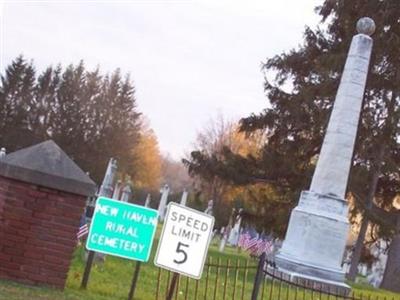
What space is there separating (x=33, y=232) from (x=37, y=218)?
157 mm

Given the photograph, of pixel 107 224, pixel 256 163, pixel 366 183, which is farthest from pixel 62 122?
pixel 107 224

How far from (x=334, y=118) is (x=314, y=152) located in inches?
368

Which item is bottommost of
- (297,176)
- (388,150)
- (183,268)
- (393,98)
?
(183,268)

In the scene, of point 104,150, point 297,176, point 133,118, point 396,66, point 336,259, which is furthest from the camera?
point 133,118

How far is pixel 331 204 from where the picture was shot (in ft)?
46.8

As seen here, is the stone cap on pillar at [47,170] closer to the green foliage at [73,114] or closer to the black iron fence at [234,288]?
the black iron fence at [234,288]

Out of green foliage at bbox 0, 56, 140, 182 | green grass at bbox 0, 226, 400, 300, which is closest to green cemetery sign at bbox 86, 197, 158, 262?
green grass at bbox 0, 226, 400, 300

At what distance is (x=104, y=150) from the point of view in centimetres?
5903

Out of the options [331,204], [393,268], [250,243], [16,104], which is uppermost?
[16,104]

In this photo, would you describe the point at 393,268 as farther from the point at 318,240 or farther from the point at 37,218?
the point at 37,218

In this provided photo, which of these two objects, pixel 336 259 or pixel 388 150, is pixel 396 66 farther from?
pixel 336 259

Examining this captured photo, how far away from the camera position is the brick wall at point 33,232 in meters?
6.98

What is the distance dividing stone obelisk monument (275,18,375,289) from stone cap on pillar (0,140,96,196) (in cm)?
758

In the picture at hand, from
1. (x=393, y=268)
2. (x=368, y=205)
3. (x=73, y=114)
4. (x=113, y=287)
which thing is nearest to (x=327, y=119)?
(x=368, y=205)
